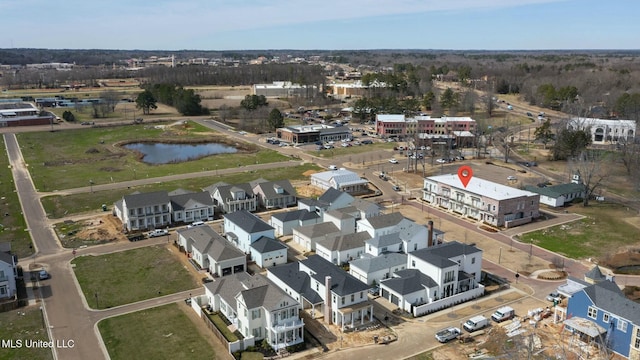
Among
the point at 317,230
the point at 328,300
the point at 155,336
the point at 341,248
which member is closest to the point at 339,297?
the point at 328,300

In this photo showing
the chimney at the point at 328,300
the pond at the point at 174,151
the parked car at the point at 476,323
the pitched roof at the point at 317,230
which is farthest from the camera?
the pond at the point at 174,151

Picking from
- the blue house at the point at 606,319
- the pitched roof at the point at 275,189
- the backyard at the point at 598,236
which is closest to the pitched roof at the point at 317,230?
the pitched roof at the point at 275,189

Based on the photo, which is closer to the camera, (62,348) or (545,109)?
(62,348)

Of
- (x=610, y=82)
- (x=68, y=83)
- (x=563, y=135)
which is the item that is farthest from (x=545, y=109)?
(x=68, y=83)

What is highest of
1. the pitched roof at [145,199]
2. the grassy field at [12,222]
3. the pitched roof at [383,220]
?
the pitched roof at [145,199]

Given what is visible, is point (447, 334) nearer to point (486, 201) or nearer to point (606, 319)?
point (606, 319)

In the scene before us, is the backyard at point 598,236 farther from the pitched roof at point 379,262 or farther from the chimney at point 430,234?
the pitched roof at point 379,262

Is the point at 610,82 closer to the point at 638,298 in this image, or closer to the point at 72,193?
the point at 638,298
